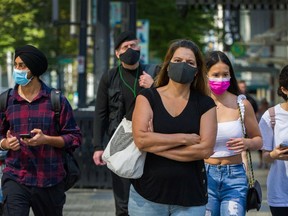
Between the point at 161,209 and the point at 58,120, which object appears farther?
the point at 58,120

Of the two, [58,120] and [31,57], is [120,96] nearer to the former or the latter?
[58,120]

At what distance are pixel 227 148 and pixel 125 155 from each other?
4.03ft

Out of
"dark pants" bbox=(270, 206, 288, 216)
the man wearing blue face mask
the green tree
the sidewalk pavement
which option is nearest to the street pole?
the sidewalk pavement

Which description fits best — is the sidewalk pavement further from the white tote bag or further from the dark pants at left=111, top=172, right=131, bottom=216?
the white tote bag

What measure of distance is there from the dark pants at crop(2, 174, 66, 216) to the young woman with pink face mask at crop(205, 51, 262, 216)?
1.08 meters

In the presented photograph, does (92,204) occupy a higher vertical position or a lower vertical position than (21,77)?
lower

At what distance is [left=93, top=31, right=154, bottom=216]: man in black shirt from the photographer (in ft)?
25.8

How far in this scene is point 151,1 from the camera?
3014cm

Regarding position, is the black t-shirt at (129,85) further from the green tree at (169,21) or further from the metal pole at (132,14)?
the green tree at (169,21)

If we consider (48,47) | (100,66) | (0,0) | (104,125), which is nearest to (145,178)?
(104,125)

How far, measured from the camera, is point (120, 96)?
312 inches

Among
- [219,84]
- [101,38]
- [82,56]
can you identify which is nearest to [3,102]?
[219,84]

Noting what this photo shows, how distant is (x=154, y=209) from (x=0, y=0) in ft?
54.7

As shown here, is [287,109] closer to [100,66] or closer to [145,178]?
[145,178]
